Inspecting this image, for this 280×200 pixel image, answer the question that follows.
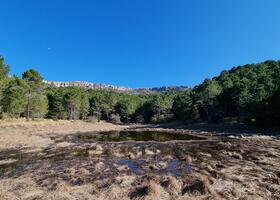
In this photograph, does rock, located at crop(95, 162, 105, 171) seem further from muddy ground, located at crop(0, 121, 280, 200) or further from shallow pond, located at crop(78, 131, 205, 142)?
shallow pond, located at crop(78, 131, 205, 142)

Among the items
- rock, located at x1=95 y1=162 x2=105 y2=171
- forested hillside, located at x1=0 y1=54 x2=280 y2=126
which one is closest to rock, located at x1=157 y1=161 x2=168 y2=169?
rock, located at x1=95 y1=162 x2=105 y2=171

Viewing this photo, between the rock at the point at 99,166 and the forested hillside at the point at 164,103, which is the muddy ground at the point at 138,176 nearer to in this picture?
the rock at the point at 99,166

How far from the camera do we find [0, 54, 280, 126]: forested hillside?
57.0 metres

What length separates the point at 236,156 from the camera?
2239 cm

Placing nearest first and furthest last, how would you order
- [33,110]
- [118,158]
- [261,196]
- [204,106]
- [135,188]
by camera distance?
[261,196] → [135,188] → [118,158] → [33,110] → [204,106]

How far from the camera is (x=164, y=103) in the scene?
121m

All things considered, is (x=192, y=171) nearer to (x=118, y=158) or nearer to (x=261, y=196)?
(x=261, y=196)

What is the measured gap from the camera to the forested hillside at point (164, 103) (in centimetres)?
5697

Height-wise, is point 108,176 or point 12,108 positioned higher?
point 12,108

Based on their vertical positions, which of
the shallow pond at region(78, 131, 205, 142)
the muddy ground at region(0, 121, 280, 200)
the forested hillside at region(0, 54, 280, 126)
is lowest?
the muddy ground at region(0, 121, 280, 200)

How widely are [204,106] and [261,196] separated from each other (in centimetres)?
7951

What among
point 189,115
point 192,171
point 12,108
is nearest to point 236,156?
point 192,171

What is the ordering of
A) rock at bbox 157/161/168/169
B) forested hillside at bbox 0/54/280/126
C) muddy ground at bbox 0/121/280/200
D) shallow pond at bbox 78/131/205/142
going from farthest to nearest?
forested hillside at bbox 0/54/280/126
shallow pond at bbox 78/131/205/142
rock at bbox 157/161/168/169
muddy ground at bbox 0/121/280/200

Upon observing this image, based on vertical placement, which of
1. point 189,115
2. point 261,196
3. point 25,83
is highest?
point 25,83
